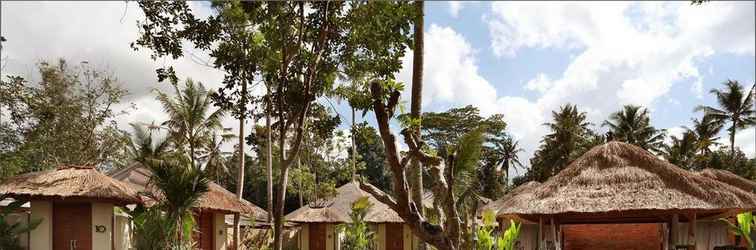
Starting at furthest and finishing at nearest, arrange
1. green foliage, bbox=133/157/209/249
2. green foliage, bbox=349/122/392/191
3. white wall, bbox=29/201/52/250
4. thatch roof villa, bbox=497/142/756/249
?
1. green foliage, bbox=349/122/392/191
2. thatch roof villa, bbox=497/142/756/249
3. white wall, bbox=29/201/52/250
4. green foliage, bbox=133/157/209/249

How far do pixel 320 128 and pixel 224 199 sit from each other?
703cm

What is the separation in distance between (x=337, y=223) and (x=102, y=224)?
31.4 ft

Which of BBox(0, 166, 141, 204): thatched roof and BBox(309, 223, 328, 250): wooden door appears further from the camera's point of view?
BBox(309, 223, 328, 250): wooden door

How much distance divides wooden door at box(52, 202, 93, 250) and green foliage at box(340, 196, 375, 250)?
5.68 meters

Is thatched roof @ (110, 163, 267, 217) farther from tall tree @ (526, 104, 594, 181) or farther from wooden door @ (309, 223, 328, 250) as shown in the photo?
tall tree @ (526, 104, 594, 181)

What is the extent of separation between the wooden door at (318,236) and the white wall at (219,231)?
4.74 metres

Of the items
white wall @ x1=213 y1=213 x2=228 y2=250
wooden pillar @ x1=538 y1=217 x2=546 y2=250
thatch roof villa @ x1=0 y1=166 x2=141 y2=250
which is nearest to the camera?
thatch roof villa @ x1=0 y1=166 x2=141 y2=250

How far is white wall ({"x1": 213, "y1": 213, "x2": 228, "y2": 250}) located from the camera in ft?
58.7

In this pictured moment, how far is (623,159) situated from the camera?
14.8 metres

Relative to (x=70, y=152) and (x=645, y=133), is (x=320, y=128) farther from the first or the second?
(x=645, y=133)

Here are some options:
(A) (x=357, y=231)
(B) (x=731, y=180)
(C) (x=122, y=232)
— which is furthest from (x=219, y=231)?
(B) (x=731, y=180)

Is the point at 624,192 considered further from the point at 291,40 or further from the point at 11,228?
the point at 11,228

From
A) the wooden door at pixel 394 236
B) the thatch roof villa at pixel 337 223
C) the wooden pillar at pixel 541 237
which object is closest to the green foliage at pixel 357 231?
the thatch roof villa at pixel 337 223

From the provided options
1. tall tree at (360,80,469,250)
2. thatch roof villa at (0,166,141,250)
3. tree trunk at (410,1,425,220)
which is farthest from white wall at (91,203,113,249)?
tall tree at (360,80,469,250)
